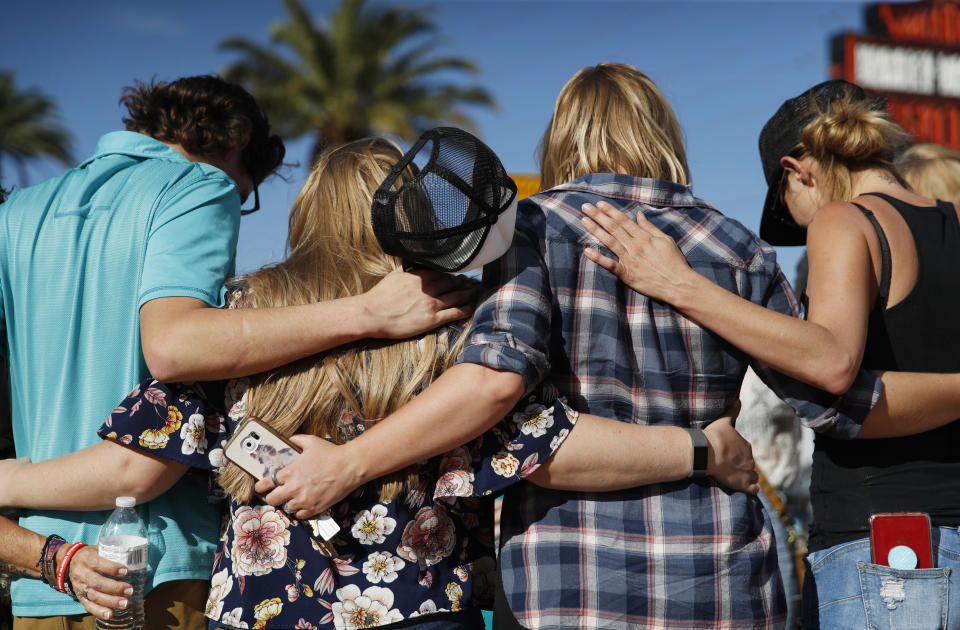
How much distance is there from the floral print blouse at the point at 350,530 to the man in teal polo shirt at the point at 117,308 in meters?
0.10

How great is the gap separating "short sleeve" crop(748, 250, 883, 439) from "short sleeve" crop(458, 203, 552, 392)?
57 cm

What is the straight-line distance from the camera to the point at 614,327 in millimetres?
1941

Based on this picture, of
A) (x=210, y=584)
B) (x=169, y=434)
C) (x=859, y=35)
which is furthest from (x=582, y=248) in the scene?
(x=859, y=35)

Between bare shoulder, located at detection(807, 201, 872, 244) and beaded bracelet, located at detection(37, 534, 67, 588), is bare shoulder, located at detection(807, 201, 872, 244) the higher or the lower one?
the higher one

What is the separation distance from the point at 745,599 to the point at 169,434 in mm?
1376

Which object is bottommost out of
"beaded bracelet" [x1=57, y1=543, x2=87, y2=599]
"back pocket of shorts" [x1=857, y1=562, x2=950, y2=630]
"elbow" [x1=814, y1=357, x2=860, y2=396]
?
"back pocket of shorts" [x1=857, y1=562, x2=950, y2=630]

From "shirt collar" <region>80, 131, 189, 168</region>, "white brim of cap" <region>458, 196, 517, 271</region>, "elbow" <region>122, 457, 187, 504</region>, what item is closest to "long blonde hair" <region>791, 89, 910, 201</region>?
"white brim of cap" <region>458, 196, 517, 271</region>

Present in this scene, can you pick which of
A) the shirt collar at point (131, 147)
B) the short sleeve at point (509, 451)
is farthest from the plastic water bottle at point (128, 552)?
the shirt collar at point (131, 147)

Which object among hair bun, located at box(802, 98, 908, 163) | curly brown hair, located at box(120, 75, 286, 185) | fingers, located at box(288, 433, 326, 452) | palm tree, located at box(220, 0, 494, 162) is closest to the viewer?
fingers, located at box(288, 433, 326, 452)

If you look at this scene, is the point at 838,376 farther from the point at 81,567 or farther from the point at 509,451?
the point at 81,567

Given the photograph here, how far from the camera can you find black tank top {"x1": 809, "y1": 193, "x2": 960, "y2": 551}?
226cm

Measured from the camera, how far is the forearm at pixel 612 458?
1866 mm

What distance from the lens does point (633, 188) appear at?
2.06 metres

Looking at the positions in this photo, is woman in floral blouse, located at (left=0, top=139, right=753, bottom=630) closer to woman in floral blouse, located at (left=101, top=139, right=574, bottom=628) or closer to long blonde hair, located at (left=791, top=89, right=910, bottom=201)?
woman in floral blouse, located at (left=101, top=139, right=574, bottom=628)
